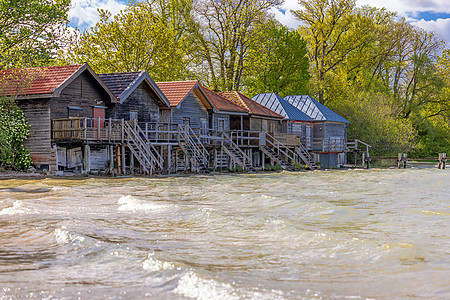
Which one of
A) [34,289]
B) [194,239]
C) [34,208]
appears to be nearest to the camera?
[34,289]

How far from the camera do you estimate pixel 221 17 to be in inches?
2009

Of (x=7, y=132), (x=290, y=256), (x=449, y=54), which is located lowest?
(x=290, y=256)

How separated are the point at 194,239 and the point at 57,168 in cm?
1931

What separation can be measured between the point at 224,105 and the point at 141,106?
822 centimetres

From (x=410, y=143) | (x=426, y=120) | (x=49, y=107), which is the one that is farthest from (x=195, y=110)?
(x=426, y=120)

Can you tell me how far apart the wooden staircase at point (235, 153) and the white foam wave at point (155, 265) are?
2746 cm

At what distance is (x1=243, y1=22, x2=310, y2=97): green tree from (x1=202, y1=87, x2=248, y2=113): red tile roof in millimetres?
13929

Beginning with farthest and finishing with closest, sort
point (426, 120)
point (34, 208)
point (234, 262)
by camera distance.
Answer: point (426, 120), point (34, 208), point (234, 262)

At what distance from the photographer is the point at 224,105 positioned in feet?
131

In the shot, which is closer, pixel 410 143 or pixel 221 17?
pixel 221 17

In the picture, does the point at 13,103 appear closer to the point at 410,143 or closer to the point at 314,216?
the point at 314,216

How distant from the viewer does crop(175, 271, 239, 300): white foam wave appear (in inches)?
244

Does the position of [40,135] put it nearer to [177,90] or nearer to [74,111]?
[74,111]

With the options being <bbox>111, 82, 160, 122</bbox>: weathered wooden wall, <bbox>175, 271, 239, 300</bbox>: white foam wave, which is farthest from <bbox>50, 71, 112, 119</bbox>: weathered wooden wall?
<bbox>175, 271, 239, 300</bbox>: white foam wave
